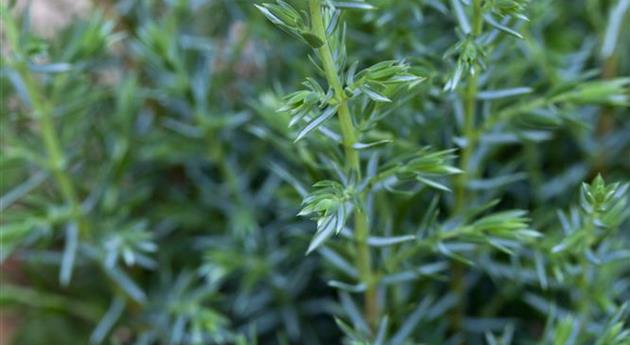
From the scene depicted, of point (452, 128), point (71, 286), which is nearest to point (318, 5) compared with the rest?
point (452, 128)

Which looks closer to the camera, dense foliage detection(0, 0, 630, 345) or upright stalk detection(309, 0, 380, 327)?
upright stalk detection(309, 0, 380, 327)

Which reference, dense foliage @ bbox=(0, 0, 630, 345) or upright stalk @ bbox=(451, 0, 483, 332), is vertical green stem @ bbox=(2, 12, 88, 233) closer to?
dense foliage @ bbox=(0, 0, 630, 345)

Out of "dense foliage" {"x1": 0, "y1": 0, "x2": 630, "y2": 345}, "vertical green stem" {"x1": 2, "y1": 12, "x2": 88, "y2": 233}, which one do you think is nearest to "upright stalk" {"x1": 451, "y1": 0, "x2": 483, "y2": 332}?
"dense foliage" {"x1": 0, "y1": 0, "x2": 630, "y2": 345}

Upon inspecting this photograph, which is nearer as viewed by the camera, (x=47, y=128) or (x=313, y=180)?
(x=313, y=180)

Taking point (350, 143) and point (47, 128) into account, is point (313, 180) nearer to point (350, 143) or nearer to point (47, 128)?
point (350, 143)

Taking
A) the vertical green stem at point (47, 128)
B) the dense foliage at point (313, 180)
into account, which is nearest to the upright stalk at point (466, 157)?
the dense foliage at point (313, 180)

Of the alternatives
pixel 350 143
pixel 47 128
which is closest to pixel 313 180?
pixel 350 143

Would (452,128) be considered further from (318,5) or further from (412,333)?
(318,5)
